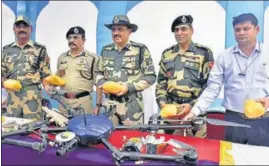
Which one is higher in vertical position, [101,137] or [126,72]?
[126,72]

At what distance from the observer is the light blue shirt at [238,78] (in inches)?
80.1

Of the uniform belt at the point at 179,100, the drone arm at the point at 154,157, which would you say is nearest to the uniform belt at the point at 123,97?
the uniform belt at the point at 179,100

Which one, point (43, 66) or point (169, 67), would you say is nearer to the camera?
point (169, 67)

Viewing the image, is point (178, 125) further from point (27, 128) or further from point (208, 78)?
point (27, 128)

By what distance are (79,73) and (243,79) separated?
53.0 inches

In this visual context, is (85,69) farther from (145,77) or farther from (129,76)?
(145,77)

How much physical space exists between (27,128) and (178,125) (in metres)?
0.77


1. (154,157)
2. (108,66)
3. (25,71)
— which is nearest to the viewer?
(154,157)

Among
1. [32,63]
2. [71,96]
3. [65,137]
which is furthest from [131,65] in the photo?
[65,137]

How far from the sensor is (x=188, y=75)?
2.32m

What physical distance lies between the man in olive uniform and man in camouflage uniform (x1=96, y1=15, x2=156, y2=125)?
326 millimetres

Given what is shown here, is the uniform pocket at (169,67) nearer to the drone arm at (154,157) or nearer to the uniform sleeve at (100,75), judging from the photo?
the uniform sleeve at (100,75)

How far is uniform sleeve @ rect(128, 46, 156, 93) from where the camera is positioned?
2.40m

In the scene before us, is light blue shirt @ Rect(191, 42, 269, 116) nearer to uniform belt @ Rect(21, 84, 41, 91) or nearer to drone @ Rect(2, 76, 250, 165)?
drone @ Rect(2, 76, 250, 165)
